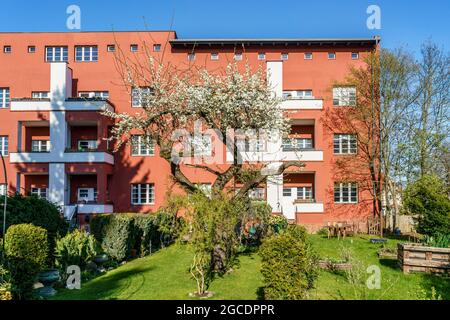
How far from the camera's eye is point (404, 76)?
88.5 feet

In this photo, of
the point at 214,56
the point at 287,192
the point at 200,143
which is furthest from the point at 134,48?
the point at 287,192

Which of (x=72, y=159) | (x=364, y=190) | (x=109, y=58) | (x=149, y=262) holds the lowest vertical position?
(x=149, y=262)

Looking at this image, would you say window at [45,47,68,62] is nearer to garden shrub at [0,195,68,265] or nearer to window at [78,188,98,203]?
window at [78,188,98,203]

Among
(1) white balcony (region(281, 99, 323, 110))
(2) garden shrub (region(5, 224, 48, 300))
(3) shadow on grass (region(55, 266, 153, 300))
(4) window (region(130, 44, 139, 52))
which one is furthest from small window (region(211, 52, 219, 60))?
(2) garden shrub (region(5, 224, 48, 300))

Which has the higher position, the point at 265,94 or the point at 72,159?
the point at 265,94

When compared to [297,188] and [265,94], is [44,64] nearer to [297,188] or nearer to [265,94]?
[265,94]

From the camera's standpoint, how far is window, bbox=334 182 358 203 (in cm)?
2816

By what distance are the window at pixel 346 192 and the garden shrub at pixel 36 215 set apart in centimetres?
1733

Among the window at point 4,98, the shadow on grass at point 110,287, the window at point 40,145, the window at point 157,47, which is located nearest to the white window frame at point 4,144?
the window at point 40,145

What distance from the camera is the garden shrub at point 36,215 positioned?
17453mm

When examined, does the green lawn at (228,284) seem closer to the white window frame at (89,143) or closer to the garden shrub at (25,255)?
the garden shrub at (25,255)
